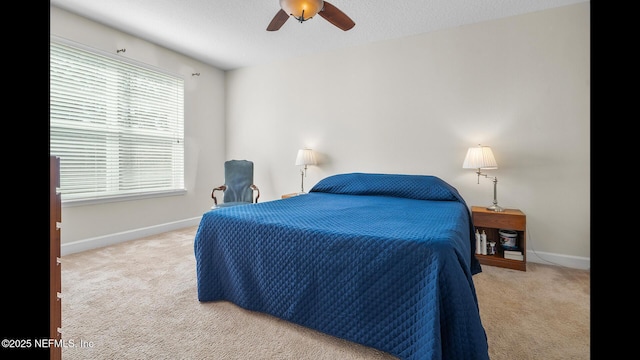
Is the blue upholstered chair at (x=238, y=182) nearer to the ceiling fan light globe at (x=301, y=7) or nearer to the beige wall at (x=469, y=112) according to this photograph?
the beige wall at (x=469, y=112)

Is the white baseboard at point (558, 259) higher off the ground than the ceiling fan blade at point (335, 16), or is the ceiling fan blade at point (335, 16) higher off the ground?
the ceiling fan blade at point (335, 16)

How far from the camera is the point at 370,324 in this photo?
1465mm

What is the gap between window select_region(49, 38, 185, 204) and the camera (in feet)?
9.62

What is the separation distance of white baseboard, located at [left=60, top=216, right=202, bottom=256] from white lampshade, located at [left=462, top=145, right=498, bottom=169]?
146 inches

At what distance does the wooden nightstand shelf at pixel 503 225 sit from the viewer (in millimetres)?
2631

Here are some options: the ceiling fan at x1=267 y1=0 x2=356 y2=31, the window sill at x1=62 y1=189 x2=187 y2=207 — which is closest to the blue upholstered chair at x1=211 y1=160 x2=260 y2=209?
the window sill at x1=62 y1=189 x2=187 y2=207

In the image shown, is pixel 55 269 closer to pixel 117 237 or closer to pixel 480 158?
pixel 480 158

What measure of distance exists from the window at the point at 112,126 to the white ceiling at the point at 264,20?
0.49m

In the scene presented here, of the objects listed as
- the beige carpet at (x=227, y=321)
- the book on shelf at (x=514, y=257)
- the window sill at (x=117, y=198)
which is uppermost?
the window sill at (x=117, y=198)

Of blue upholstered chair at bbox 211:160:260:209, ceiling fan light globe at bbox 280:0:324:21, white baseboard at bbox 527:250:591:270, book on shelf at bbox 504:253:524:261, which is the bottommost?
white baseboard at bbox 527:250:591:270

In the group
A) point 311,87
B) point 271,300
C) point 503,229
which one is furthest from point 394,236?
point 311,87

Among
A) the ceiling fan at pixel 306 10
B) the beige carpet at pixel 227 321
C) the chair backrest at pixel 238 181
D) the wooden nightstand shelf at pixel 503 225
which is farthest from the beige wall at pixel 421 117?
the ceiling fan at pixel 306 10

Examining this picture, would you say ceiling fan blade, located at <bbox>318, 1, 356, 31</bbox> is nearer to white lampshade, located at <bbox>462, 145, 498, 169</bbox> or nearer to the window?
white lampshade, located at <bbox>462, 145, 498, 169</bbox>
